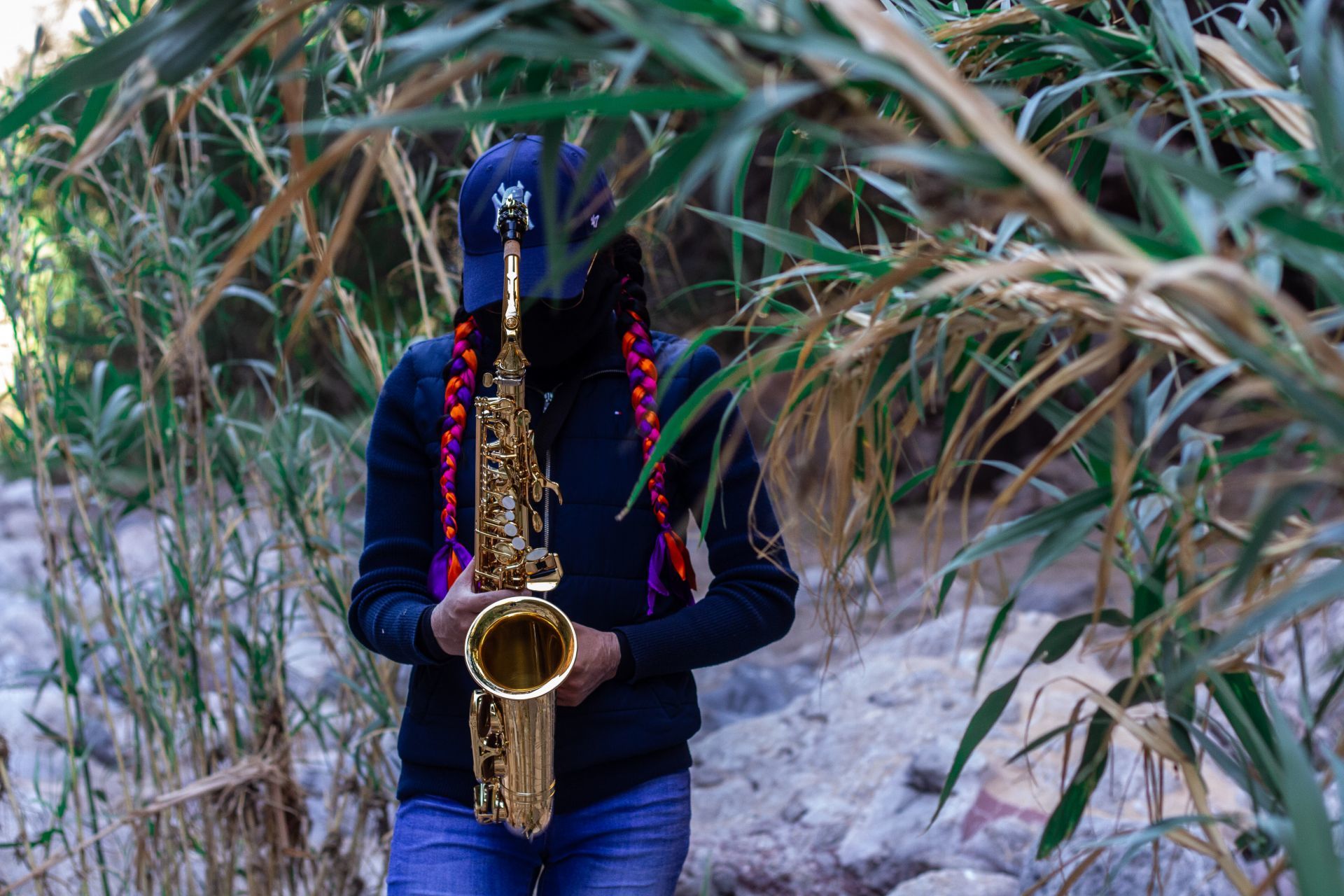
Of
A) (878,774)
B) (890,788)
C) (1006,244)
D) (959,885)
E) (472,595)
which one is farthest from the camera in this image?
(878,774)

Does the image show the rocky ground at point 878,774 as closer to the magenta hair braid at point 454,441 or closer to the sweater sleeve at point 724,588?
the sweater sleeve at point 724,588

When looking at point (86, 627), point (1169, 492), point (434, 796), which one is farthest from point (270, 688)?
point (1169, 492)

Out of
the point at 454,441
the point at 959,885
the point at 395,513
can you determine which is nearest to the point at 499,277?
the point at 454,441

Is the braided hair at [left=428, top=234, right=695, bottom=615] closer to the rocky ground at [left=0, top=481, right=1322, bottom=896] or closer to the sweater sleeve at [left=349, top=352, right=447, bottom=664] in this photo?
the sweater sleeve at [left=349, top=352, right=447, bottom=664]

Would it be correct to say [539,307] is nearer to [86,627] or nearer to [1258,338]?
[1258,338]

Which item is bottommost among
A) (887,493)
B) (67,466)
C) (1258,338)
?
(1258,338)

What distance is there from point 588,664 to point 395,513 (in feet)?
1.13

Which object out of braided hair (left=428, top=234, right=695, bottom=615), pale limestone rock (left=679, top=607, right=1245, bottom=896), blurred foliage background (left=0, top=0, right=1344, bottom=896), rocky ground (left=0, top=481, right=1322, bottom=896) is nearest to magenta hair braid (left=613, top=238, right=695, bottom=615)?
braided hair (left=428, top=234, right=695, bottom=615)

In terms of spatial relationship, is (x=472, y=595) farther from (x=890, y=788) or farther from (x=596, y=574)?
(x=890, y=788)

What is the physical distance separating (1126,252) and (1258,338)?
0.24 ft

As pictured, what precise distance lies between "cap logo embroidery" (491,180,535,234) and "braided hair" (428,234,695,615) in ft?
0.42

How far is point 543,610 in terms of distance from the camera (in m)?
1.47

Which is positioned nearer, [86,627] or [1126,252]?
[1126,252]

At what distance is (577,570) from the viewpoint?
1.58m
